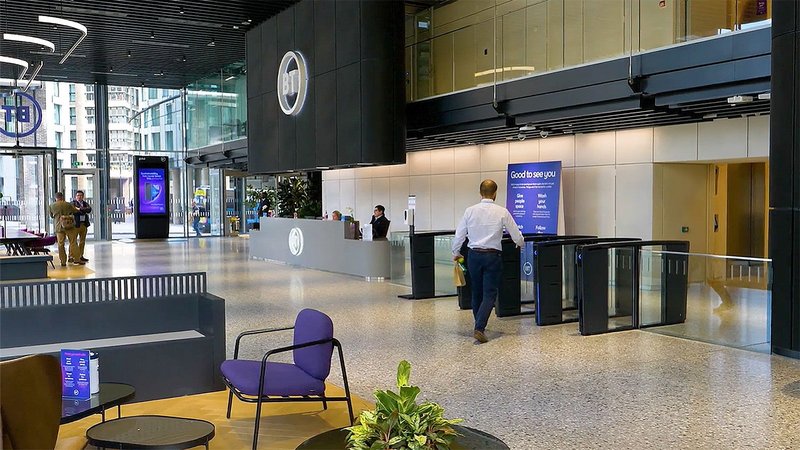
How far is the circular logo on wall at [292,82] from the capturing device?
14.7 metres

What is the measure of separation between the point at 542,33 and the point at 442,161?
231 inches

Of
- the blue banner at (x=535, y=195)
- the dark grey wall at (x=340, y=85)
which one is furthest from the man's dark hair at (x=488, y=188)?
the blue banner at (x=535, y=195)

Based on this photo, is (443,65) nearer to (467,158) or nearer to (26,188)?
(467,158)

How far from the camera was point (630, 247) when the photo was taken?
822 cm

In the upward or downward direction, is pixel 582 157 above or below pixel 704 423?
above

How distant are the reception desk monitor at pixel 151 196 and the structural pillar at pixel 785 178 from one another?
75.1 feet

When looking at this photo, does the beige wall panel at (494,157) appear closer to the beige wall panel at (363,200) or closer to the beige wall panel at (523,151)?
the beige wall panel at (523,151)

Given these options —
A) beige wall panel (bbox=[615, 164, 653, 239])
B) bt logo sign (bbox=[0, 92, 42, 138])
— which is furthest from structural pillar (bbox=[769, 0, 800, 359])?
bt logo sign (bbox=[0, 92, 42, 138])

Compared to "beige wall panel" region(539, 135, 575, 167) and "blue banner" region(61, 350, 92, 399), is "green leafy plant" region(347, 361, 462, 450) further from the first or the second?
"beige wall panel" region(539, 135, 575, 167)

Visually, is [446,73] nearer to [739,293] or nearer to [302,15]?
[302,15]

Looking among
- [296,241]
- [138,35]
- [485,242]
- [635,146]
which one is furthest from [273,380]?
[138,35]

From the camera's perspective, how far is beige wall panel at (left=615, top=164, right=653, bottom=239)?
12070 mm

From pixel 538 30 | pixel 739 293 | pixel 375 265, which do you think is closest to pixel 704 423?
pixel 739 293

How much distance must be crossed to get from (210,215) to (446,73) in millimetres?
17649
